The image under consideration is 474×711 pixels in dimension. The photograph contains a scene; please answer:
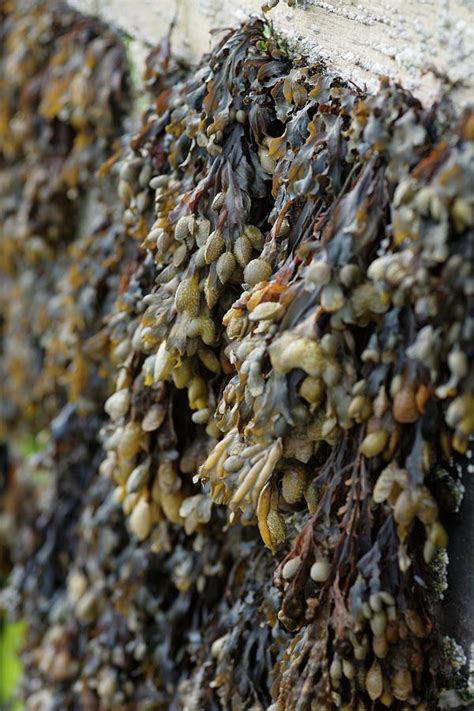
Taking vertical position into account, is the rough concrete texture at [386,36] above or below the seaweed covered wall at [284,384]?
above

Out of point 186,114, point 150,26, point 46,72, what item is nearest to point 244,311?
point 186,114

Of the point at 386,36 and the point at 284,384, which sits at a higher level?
the point at 386,36

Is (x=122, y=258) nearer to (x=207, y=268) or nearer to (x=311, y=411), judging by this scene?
(x=207, y=268)

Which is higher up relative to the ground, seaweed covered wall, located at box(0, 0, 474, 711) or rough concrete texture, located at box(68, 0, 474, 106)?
rough concrete texture, located at box(68, 0, 474, 106)
